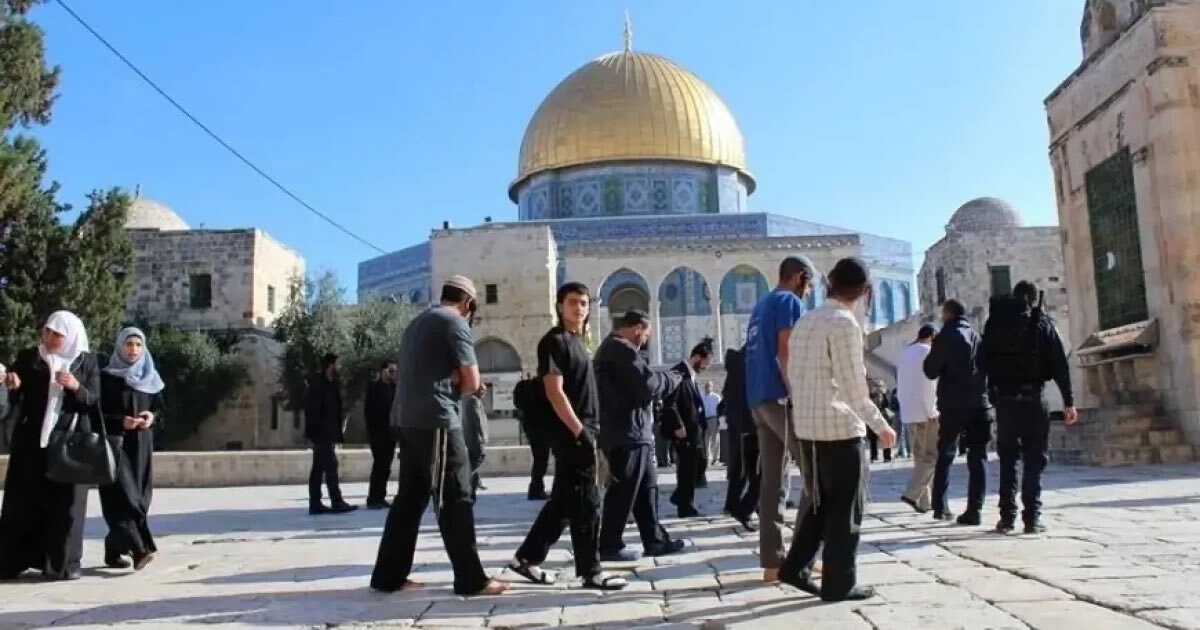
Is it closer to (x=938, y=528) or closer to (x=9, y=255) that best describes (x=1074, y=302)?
(x=938, y=528)

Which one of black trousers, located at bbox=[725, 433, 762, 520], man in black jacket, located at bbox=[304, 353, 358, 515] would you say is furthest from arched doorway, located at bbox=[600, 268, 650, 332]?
black trousers, located at bbox=[725, 433, 762, 520]

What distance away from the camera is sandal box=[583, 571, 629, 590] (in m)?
4.02

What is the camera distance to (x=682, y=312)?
36531mm

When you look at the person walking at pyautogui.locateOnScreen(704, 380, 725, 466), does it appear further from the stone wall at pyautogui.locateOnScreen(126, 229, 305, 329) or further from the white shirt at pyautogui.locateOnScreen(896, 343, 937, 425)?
the stone wall at pyautogui.locateOnScreen(126, 229, 305, 329)

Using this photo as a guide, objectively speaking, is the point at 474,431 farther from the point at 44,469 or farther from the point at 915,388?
the point at 915,388

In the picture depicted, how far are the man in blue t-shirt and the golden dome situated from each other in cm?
3381

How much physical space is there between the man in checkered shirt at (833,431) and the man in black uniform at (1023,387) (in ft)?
6.46

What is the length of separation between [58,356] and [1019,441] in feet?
16.1

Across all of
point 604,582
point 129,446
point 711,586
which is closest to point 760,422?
point 711,586

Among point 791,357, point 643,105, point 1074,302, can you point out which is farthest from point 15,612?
point 643,105

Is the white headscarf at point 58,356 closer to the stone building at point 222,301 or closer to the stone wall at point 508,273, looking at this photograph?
the stone building at point 222,301

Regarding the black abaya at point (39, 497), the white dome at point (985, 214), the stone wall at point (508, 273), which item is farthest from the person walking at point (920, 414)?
the white dome at point (985, 214)

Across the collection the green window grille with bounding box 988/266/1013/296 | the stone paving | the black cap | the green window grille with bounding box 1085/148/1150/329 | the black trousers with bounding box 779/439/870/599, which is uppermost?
the green window grille with bounding box 988/266/1013/296

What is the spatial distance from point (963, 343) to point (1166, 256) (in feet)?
18.0
